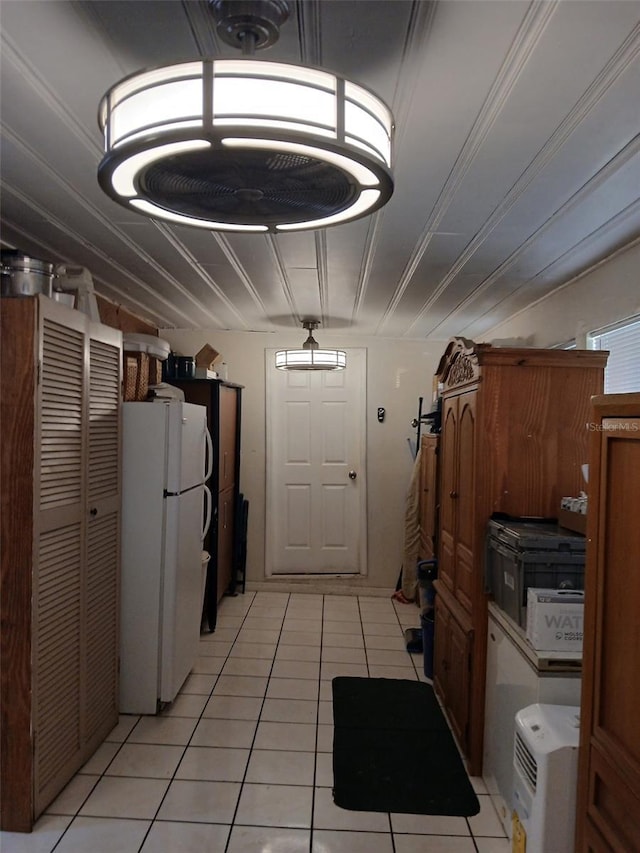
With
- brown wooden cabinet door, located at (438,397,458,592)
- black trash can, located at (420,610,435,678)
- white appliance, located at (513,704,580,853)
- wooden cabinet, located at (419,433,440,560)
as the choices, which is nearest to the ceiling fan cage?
white appliance, located at (513,704,580,853)

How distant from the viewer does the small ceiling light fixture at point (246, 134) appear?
85 centimetres

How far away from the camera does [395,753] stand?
100 inches

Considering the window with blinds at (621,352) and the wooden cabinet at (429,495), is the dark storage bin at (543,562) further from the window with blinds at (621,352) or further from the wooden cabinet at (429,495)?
the wooden cabinet at (429,495)

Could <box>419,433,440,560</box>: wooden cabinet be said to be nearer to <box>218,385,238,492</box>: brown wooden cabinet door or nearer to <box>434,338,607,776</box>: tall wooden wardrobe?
<box>434,338,607,776</box>: tall wooden wardrobe

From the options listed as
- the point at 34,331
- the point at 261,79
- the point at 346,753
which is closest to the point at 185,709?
the point at 346,753

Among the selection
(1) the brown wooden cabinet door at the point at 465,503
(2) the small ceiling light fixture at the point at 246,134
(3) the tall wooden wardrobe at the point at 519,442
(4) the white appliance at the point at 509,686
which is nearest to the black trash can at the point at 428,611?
(1) the brown wooden cabinet door at the point at 465,503

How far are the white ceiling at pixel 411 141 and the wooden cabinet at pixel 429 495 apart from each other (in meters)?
1.26

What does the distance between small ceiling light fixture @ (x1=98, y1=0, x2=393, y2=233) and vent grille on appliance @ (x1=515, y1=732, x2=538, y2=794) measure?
161cm

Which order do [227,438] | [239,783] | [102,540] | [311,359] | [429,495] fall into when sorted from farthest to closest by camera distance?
[227,438], [311,359], [429,495], [102,540], [239,783]

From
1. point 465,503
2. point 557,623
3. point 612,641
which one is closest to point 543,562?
point 557,623

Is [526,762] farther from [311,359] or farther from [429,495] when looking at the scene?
[311,359]

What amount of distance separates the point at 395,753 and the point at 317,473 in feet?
9.25

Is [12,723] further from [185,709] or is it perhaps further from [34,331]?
[34,331]

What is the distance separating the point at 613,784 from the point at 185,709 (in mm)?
2312
